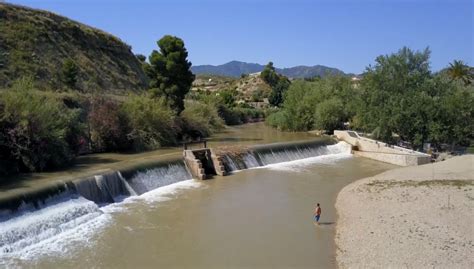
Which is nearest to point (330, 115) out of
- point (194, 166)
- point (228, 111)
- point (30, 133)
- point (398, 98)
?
point (398, 98)

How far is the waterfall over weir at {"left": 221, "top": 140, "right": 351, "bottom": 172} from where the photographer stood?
26861 millimetres

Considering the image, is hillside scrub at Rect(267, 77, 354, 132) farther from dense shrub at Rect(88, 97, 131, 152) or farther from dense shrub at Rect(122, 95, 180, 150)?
dense shrub at Rect(88, 97, 131, 152)

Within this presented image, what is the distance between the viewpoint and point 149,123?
3084cm

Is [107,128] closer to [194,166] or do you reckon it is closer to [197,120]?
[194,166]

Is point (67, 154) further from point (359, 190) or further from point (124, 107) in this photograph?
point (359, 190)

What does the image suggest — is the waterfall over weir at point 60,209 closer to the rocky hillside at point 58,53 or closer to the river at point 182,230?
the river at point 182,230

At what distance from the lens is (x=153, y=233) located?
1477 centimetres

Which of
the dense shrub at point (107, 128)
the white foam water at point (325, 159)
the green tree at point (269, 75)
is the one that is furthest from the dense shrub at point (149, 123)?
the green tree at point (269, 75)

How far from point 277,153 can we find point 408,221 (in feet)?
49.6

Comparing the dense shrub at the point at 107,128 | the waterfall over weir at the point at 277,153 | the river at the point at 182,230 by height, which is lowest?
the river at the point at 182,230

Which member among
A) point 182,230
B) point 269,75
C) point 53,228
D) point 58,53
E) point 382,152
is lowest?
point 182,230

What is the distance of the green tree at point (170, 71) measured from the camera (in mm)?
34312

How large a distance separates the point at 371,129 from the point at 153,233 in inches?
975

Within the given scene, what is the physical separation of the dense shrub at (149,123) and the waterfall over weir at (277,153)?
6.19 meters
